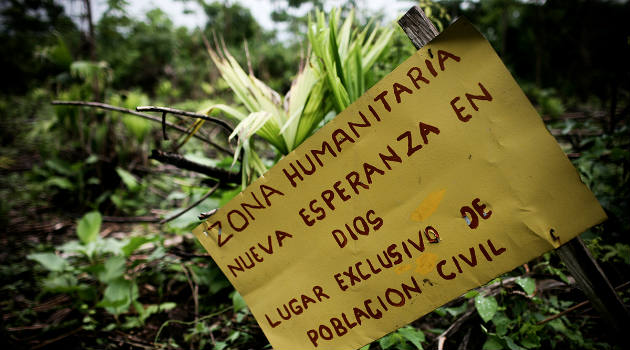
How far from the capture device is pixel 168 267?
1.44 metres

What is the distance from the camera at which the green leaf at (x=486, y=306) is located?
75cm

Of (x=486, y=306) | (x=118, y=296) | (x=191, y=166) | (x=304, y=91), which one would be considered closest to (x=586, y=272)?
(x=486, y=306)

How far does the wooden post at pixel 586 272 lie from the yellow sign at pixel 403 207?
0.04 metres

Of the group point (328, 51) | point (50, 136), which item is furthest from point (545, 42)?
point (50, 136)

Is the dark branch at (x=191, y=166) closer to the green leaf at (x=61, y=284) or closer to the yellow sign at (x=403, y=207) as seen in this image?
the yellow sign at (x=403, y=207)

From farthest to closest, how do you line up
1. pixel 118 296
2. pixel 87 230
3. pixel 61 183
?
pixel 61 183 → pixel 87 230 → pixel 118 296

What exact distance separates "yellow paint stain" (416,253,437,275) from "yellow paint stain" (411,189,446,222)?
2.9 inches

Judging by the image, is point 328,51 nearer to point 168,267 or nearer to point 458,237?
point 458,237

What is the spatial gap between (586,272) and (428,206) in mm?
315

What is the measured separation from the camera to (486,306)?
78cm

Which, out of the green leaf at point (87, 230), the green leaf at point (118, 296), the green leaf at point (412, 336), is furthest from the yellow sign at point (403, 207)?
the green leaf at point (87, 230)

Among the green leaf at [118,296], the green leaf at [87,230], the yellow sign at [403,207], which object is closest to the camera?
the yellow sign at [403,207]

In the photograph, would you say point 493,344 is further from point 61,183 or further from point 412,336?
point 61,183

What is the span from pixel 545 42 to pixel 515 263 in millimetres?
8690
